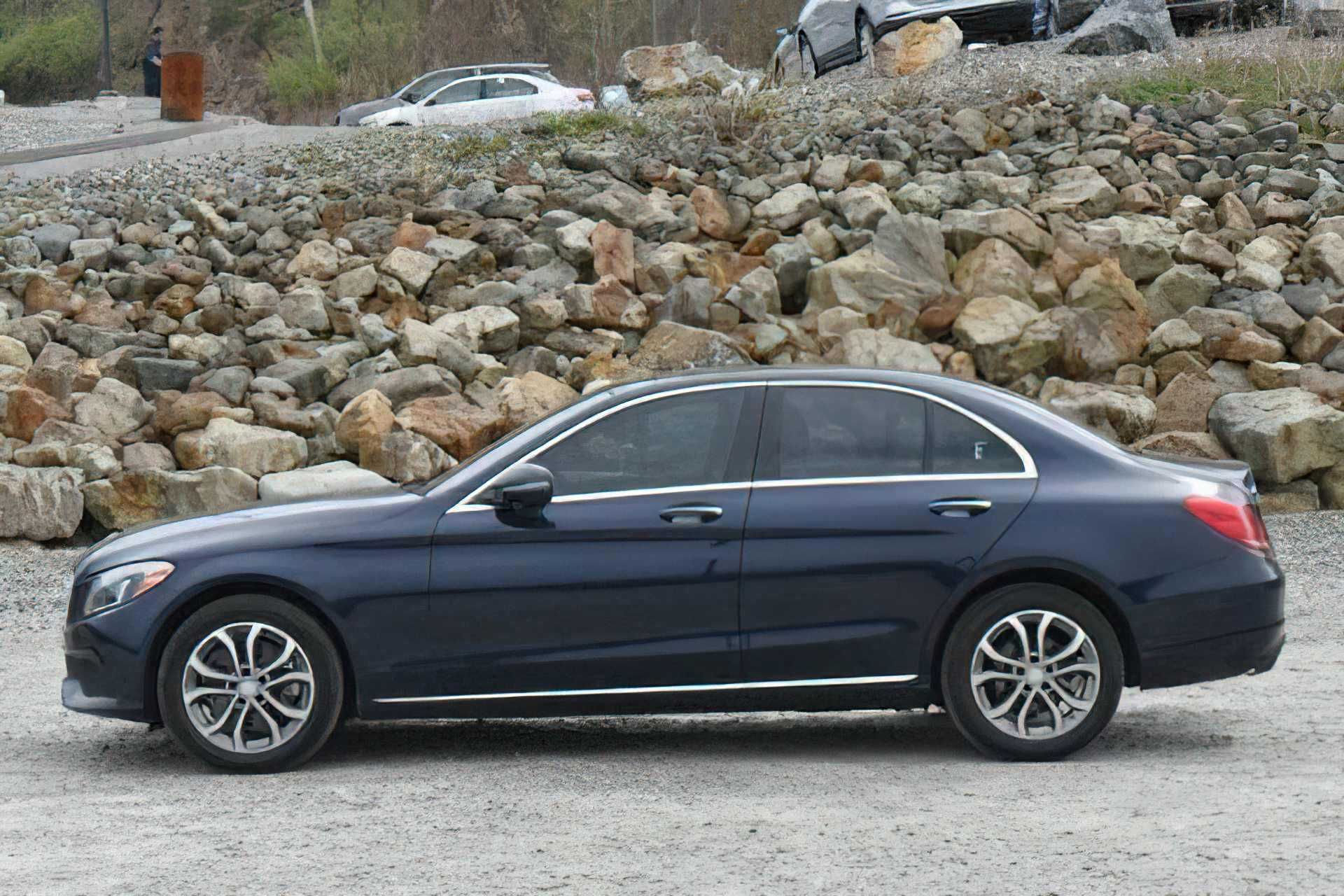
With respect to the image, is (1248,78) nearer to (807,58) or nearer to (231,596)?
(807,58)

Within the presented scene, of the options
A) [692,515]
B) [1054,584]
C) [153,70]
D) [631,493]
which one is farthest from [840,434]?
[153,70]

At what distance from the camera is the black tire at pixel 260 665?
5.57 metres

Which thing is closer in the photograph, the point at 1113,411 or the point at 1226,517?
the point at 1226,517

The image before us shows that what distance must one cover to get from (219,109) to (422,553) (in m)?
60.8

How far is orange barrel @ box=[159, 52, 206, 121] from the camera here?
2638 centimetres

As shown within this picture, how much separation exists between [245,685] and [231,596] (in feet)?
1.08

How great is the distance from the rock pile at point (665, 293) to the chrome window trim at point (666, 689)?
651 centimetres

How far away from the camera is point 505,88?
29750mm

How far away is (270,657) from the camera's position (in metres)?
5.58

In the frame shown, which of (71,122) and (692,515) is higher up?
(71,122)

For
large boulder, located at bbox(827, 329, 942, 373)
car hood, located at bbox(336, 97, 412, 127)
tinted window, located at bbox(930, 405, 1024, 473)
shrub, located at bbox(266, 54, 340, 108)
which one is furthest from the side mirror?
shrub, located at bbox(266, 54, 340, 108)

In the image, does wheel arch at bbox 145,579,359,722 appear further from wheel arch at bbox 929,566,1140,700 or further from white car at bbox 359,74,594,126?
white car at bbox 359,74,594,126

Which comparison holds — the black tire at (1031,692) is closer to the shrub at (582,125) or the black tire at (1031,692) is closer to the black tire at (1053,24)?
the shrub at (582,125)

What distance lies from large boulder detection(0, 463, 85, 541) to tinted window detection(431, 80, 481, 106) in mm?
18648
